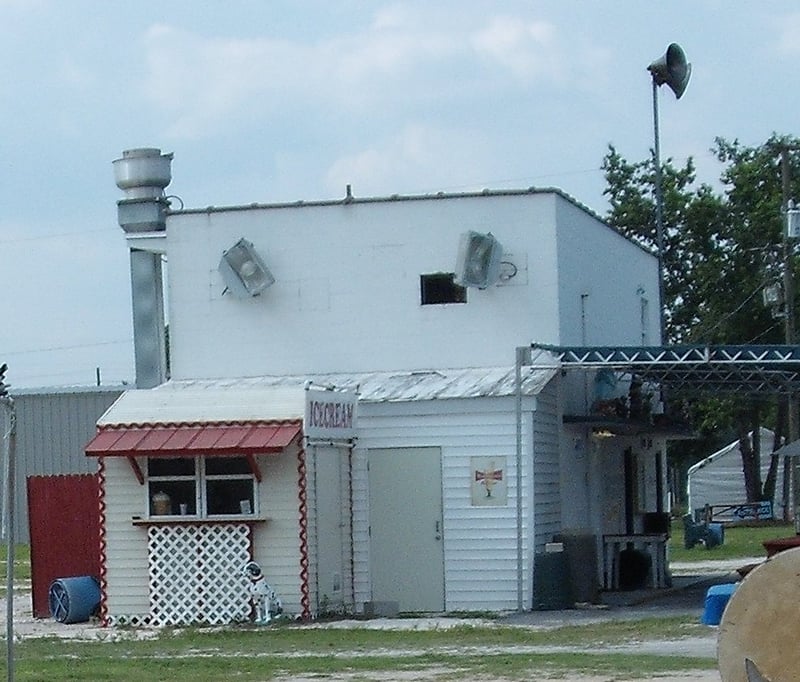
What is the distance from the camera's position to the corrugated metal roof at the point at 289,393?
23.0 metres

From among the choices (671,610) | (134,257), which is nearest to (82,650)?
(671,610)

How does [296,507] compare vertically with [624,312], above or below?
below

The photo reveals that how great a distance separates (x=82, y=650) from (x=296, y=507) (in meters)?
3.89

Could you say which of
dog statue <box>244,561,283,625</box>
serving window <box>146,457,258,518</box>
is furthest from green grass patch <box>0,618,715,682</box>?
serving window <box>146,457,258,518</box>

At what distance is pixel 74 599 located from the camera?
23953 millimetres

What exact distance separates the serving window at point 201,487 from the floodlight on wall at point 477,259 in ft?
14.0

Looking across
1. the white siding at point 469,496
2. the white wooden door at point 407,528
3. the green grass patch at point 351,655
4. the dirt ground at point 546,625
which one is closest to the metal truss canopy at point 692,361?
the white siding at point 469,496

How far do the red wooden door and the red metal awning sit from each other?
213 centimetres

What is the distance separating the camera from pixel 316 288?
26234 mm

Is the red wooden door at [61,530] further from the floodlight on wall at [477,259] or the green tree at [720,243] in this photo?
the green tree at [720,243]

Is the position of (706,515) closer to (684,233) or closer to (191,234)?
(684,233)

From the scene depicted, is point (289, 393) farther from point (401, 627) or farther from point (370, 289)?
point (370, 289)

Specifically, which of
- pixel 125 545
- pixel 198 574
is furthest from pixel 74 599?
pixel 198 574

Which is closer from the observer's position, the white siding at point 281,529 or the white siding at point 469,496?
the white siding at point 281,529
